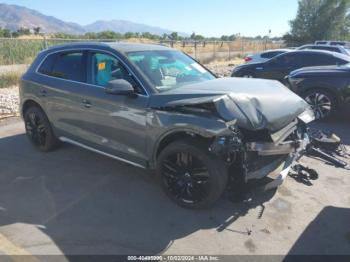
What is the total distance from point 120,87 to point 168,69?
0.90m

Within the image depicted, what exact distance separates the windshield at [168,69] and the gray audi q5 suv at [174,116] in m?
0.02

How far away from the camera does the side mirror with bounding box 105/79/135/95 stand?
4.02m

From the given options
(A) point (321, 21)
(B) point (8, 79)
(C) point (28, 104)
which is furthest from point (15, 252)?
(A) point (321, 21)

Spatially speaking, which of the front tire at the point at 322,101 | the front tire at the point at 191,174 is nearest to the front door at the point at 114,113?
the front tire at the point at 191,174

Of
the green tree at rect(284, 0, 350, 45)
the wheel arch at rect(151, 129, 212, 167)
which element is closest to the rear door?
the wheel arch at rect(151, 129, 212, 167)

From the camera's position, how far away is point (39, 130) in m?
5.77

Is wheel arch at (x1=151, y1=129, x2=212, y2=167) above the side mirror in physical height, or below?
below

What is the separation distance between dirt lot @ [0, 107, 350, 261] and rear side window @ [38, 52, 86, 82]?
138 cm

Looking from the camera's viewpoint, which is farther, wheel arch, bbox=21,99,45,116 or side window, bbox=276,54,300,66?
side window, bbox=276,54,300,66

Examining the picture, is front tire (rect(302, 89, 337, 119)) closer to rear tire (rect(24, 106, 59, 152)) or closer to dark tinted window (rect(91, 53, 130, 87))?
dark tinted window (rect(91, 53, 130, 87))

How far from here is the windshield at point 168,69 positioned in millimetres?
4315

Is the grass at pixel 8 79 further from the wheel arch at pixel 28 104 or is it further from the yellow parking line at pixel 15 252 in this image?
the yellow parking line at pixel 15 252

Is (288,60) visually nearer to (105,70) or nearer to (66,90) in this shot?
(105,70)

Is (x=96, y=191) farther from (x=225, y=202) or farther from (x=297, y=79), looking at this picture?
(x=297, y=79)
